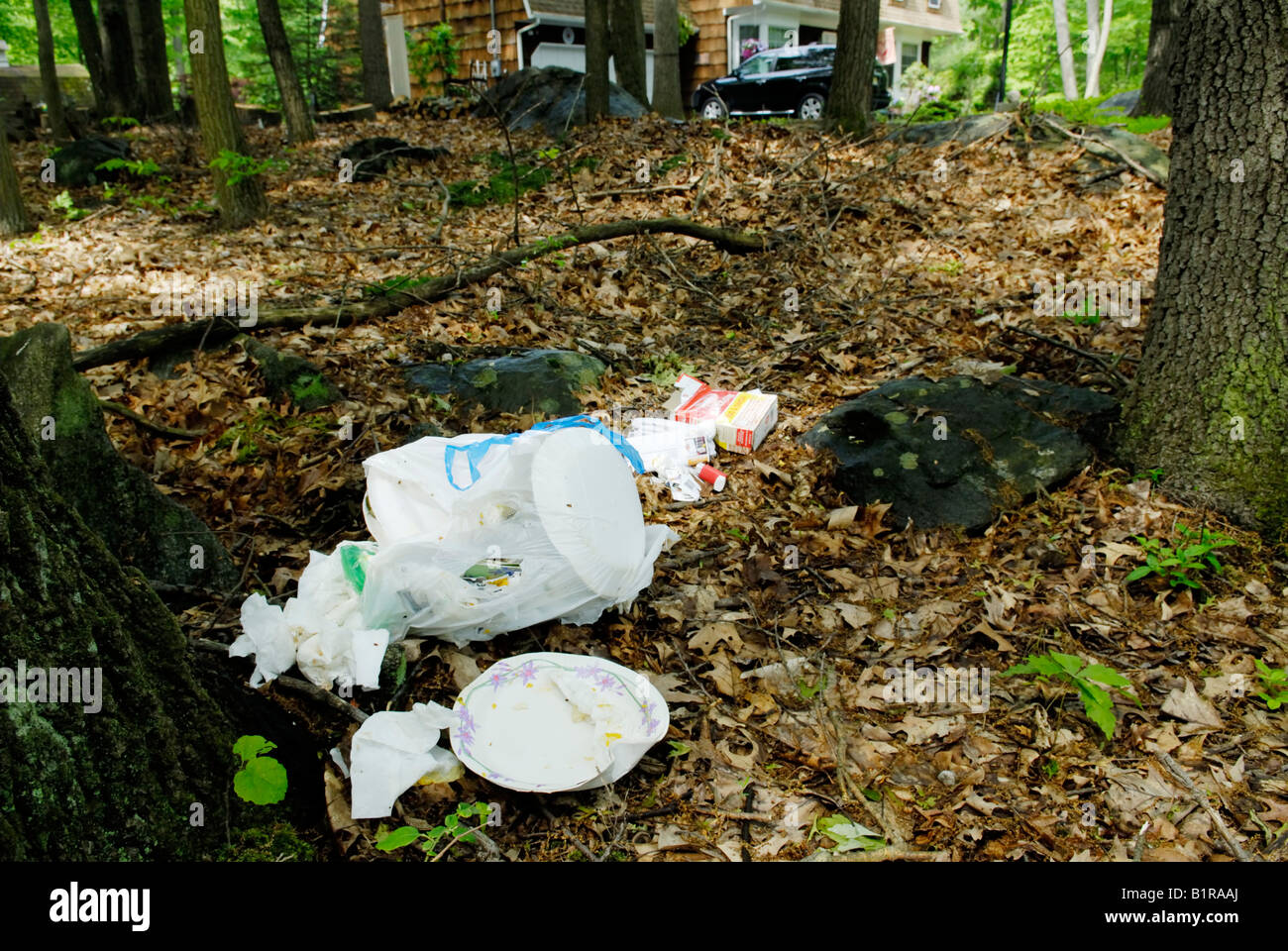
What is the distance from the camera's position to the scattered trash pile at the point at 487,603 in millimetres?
2498

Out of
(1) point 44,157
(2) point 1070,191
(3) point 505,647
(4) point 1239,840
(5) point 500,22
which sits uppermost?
(5) point 500,22

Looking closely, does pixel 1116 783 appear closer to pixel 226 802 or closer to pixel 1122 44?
pixel 226 802

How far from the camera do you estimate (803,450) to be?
4.62 m

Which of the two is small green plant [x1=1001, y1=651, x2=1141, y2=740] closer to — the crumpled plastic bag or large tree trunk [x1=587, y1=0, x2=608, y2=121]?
the crumpled plastic bag

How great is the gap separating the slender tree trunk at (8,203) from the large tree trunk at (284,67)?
5.35 metres

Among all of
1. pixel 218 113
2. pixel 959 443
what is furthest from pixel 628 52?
pixel 959 443

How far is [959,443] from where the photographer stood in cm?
427

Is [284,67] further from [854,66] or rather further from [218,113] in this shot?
[854,66]

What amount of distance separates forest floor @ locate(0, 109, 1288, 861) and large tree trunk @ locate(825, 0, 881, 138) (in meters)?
1.71

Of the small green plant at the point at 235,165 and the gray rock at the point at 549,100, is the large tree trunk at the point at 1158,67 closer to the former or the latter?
the gray rock at the point at 549,100

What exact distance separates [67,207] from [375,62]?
9.38 metres

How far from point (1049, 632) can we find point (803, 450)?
171cm

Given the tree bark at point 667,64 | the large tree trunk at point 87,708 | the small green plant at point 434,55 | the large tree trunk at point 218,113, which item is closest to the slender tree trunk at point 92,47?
the small green plant at point 434,55
